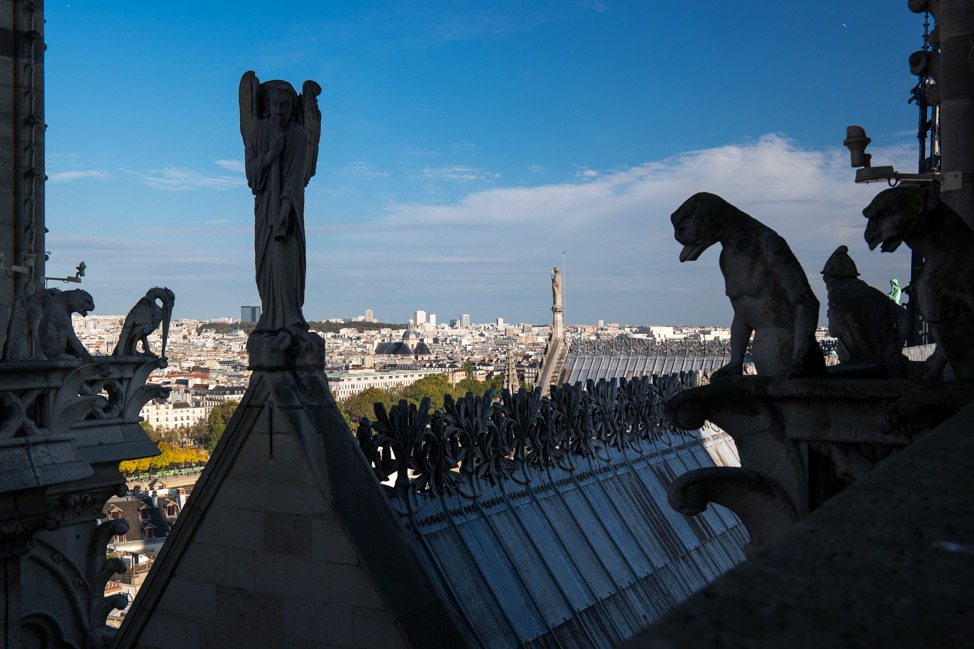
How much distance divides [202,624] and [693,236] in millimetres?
4140

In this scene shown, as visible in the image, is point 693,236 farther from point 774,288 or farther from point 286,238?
point 286,238

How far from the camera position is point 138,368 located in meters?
9.82

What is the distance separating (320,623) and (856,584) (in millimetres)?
5056

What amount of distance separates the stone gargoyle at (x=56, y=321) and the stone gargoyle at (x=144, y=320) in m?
1.30

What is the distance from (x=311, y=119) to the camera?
6762 mm

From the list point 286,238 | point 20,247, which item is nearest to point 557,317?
point 20,247

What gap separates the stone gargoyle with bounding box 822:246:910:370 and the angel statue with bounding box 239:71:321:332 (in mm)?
3548

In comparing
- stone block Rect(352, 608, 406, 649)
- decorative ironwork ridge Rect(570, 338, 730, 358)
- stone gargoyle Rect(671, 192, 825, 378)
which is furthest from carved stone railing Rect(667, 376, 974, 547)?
decorative ironwork ridge Rect(570, 338, 730, 358)

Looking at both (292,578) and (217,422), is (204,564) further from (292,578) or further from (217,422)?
(217,422)

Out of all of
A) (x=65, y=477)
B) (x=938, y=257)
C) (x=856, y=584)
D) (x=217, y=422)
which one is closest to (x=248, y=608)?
(x=65, y=477)

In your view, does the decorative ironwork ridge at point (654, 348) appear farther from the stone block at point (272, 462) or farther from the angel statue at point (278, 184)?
the stone block at point (272, 462)

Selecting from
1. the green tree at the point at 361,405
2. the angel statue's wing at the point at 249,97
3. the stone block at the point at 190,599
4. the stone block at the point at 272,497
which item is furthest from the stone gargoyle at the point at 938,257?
the green tree at the point at 361,405

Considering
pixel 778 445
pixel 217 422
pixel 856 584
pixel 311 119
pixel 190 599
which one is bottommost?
pixel 217 422

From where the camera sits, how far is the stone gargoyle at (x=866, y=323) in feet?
20.4
